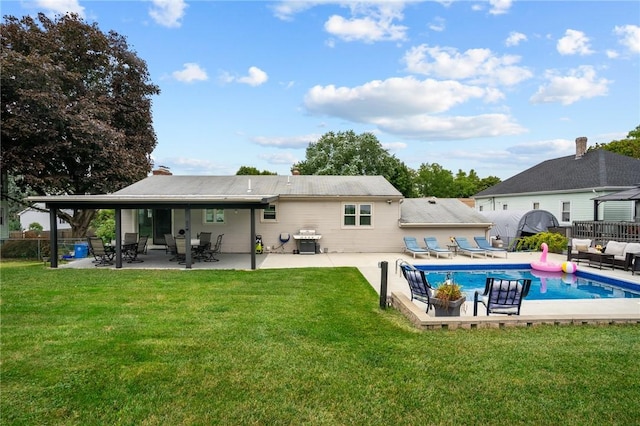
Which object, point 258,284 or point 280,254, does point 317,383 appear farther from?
point 280,254

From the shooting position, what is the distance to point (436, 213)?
58.4ft

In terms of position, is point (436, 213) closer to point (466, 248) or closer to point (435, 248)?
point (466, 248)

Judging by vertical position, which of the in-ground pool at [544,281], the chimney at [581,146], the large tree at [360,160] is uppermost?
the large tree at [360,160]

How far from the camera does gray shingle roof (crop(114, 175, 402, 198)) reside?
54.0 feet

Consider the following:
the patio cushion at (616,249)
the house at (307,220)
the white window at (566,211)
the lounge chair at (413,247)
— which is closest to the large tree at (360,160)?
the white window at (566,211)

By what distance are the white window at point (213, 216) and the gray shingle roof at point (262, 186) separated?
2.62 ft

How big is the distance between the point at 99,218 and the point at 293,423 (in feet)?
102

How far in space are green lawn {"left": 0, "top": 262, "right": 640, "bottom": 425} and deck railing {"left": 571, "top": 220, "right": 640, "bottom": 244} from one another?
11.6m

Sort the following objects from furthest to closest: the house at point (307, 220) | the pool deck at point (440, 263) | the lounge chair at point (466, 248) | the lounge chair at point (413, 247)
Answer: the house at point (307, 220) → the lounge chair at point (466, 248) → the lounge chair at point (413, 247) → the pool deck at point (440, 263)

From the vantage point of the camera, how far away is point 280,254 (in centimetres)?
1589

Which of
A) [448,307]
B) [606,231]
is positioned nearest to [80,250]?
[448,307]

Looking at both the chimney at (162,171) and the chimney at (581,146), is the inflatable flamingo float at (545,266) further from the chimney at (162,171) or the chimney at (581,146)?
the chimney at (162,171)

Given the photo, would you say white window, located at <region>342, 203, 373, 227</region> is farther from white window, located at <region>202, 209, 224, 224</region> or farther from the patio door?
the patio door

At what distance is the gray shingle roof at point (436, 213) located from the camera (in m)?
17.0
